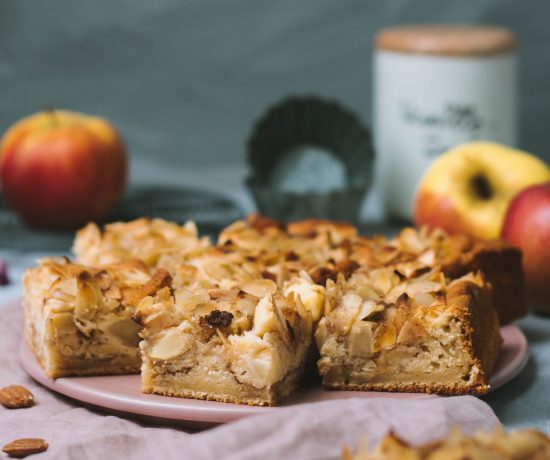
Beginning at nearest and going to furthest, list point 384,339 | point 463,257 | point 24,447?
point 24,447, point 384,339, point 463,257

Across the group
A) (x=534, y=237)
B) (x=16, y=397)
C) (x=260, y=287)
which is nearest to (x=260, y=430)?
(x=260, y=287)

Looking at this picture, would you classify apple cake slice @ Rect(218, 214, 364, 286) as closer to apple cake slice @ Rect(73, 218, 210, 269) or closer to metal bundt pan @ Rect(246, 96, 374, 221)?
apple cake slice @ Rect(73, 218, 210, 269)

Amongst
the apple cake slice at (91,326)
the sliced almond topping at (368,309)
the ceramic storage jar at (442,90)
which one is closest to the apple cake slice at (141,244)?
the apple cake slice at (91,326)

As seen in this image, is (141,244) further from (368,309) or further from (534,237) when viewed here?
(534,237)

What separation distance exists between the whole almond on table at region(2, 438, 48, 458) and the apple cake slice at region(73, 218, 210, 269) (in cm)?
44

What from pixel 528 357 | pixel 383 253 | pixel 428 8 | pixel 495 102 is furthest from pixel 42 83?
pixel 528 357

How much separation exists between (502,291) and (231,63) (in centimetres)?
167

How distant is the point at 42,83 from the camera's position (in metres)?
3.33

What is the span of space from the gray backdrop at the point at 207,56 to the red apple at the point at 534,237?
1.28 metres

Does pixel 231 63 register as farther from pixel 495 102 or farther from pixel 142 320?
pixel 142 320

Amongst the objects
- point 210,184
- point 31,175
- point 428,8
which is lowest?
point 210,184

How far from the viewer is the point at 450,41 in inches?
103

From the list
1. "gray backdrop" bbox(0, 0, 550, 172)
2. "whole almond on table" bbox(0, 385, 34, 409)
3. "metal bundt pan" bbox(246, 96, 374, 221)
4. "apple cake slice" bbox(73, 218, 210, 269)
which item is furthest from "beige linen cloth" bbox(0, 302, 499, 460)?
"gray backdrop" bbox(0, 0, 550, 172)

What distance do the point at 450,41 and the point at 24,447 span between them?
1.64m
